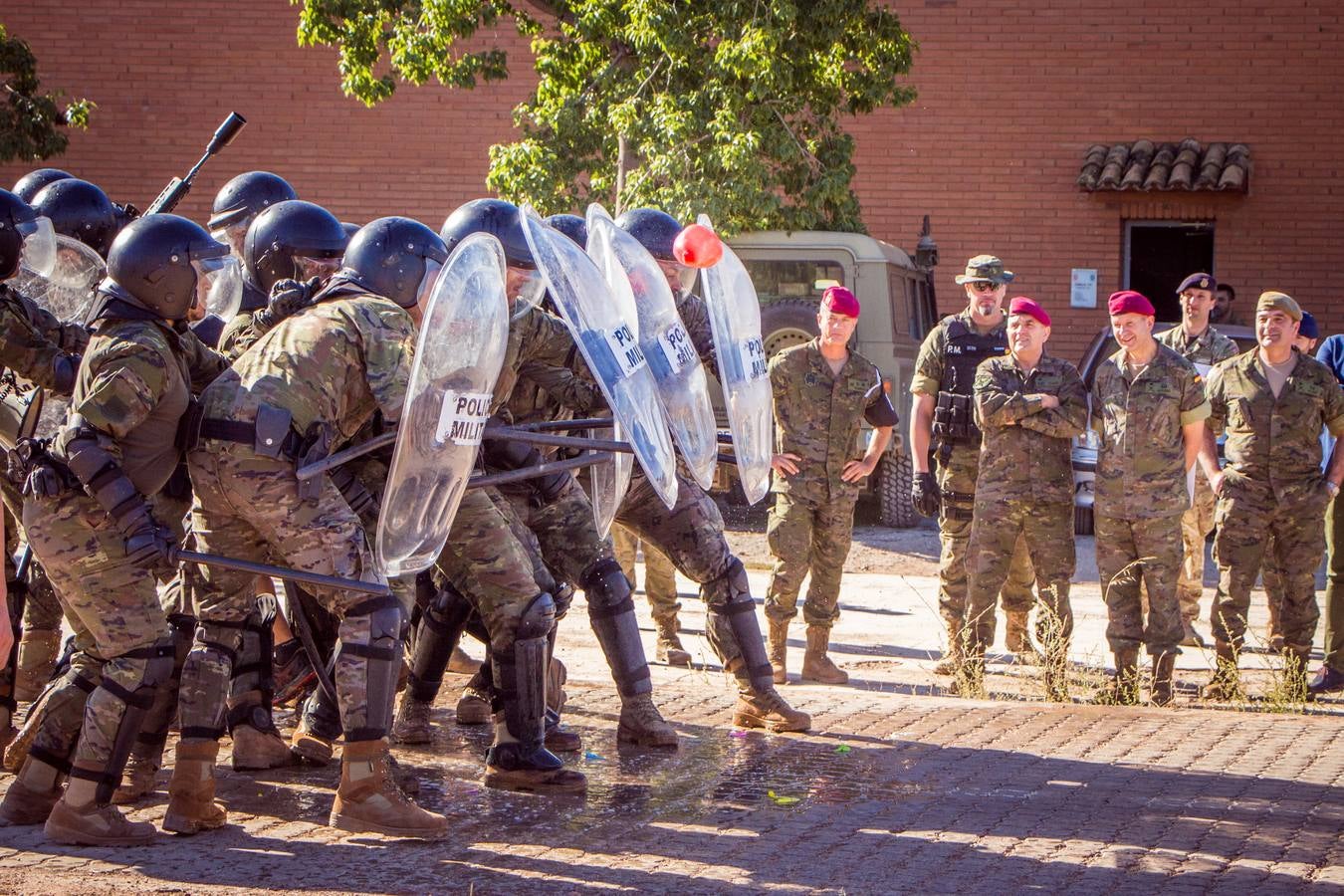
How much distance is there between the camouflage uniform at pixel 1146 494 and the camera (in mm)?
7379

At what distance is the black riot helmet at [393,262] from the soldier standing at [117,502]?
0.51 meters

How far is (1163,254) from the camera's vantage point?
730 inches

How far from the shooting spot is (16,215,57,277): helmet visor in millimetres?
6113

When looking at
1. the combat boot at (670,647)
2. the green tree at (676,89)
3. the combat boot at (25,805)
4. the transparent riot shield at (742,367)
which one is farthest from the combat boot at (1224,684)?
the green tree at (676,89)

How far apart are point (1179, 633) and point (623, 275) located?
343 cm

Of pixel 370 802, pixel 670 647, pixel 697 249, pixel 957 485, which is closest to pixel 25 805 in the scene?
pixel 370 802

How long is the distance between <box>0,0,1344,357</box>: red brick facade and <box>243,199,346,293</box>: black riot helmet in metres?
13.3

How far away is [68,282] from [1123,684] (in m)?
4.89

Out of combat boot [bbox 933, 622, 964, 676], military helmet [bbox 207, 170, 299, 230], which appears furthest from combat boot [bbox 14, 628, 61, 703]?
combat boot [bbox 933, 622, 964, 676]

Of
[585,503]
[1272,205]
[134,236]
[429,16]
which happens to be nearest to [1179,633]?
[585,503]

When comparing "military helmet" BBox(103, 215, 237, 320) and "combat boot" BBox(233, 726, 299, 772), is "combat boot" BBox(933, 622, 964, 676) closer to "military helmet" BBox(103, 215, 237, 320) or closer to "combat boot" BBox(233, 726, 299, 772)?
"combat boot" BBox(233, 726, 299, 772)

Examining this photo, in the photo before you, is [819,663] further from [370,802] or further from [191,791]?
[191,791]

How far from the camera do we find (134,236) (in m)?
4.87

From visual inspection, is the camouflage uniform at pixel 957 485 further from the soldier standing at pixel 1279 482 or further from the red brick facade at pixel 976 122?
the red brick facade at pixel 976 122
